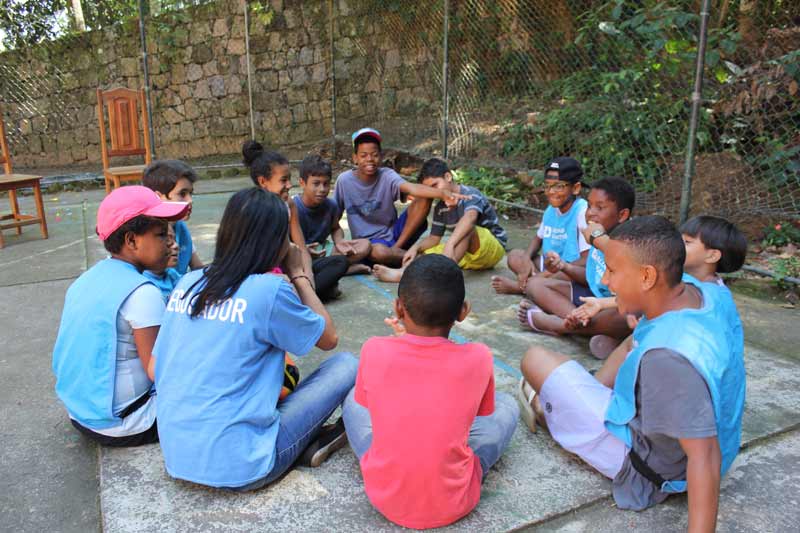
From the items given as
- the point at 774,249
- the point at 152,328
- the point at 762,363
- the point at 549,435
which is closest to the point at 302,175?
the point at 152,328

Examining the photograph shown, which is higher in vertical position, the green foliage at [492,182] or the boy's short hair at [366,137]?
the boy's short hair at [366,137]

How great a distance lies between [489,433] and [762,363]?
1.68m

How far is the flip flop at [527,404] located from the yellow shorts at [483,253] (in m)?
1.87

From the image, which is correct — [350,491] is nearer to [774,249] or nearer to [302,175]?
[302,175]

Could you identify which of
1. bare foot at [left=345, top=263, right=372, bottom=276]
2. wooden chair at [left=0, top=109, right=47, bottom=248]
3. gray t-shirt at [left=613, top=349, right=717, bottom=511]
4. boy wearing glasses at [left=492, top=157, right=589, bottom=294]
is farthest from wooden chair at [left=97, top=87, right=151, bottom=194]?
gray t-shirt at [left=613, top=349, right=717, bottom=511]

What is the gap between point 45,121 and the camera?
9977 mm

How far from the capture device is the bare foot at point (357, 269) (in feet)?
14.6

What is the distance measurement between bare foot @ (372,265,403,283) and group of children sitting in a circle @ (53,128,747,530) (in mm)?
1828

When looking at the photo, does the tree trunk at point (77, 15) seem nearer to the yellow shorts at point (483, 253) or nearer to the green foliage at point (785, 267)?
the yellow shorts at point (483, 253)

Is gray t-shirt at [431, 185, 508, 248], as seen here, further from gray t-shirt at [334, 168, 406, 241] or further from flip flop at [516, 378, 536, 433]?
flip flop at [516, 378, 536, 433]

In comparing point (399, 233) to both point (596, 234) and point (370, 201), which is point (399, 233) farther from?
point (596, 234)

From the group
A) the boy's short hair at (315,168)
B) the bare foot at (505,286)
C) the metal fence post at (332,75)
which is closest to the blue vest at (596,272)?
the bare foot at (505,286)

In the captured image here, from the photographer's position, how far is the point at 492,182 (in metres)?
6.96

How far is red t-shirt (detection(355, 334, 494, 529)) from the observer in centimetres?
174
